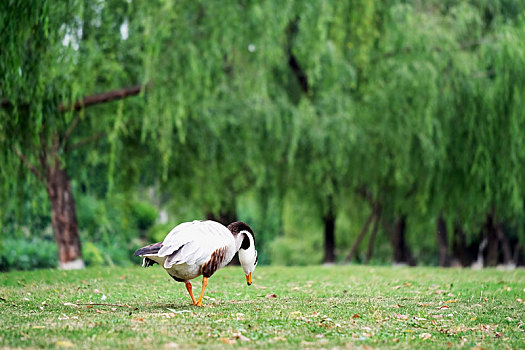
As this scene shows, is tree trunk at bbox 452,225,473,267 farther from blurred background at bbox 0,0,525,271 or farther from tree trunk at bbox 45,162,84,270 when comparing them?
tree trunk at bbox 45,162,84,270

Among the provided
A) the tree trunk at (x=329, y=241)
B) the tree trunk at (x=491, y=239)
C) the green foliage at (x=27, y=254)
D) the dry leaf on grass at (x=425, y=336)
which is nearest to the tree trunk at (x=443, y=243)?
the tree trunk at (x=491, y=239)

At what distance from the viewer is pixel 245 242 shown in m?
7.03

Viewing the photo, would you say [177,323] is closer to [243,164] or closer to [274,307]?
[274,307]

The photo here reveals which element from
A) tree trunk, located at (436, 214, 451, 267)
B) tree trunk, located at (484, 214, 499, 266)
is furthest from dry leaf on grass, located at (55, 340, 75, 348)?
tree trunk, located at (436, 214, 451, 267)

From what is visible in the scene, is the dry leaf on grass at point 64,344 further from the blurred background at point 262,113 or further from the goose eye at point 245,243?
the blurred background at point 262,113

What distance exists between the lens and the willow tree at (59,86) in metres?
8.80

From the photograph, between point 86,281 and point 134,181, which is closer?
point 86,281

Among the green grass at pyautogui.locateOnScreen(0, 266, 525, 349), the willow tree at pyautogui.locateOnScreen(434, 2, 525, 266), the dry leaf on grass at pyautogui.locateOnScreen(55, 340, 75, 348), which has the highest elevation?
the willow tree at pyautogui.locateOnScreen(434, 2, 525, 266)

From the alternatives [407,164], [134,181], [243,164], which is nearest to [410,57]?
[407,164]

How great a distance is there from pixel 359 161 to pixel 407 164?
4.32ft

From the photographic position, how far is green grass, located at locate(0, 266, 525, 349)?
15.9ft

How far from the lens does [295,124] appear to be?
14.5m

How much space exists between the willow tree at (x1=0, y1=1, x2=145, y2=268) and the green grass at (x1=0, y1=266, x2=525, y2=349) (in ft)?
8.08

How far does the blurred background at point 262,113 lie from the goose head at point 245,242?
427 cm
